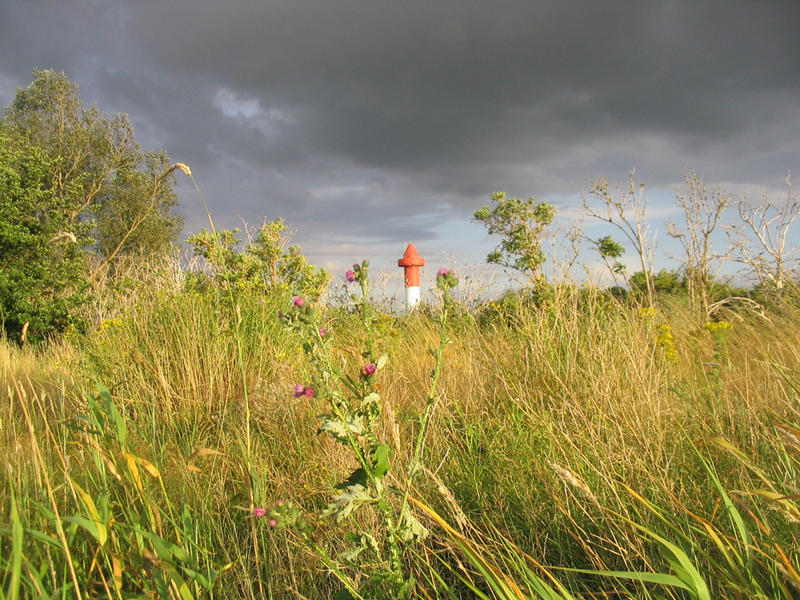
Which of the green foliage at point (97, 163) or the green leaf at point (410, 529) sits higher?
the green foliage at point (97, 163)

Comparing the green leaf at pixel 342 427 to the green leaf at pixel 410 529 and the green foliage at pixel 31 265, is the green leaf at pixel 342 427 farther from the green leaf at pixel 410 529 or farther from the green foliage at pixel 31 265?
the green foliage at pixel 31 265

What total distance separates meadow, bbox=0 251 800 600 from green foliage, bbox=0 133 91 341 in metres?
7.64

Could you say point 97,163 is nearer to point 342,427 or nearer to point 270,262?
point 270,262

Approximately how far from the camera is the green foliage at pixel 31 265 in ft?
33.6

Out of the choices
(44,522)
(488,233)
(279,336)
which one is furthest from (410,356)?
(488,233)

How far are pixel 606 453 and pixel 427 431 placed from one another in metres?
0.86

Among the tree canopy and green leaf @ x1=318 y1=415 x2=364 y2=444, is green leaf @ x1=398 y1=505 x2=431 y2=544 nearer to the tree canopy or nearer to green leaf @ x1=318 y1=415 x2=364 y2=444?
green leaf @ x1=318 y1=415 x2=364 y2=444

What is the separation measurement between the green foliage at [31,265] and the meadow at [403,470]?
764cm

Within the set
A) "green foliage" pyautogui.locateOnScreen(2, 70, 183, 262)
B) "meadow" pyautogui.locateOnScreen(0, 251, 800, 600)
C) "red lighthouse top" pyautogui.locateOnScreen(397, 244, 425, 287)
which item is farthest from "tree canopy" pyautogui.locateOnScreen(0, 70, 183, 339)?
"meadow" pyautogui.locateOnScreen(0, 251, 800, 600)

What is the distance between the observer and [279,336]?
4.24 meters

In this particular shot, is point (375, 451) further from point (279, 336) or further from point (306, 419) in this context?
point (279, 336)

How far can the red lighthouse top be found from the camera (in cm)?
1123

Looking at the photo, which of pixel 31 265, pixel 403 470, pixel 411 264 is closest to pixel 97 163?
pixel 31 265

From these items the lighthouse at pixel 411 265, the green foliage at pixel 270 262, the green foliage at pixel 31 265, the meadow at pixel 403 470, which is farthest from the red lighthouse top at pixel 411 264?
the meadow at pixel 403 470
